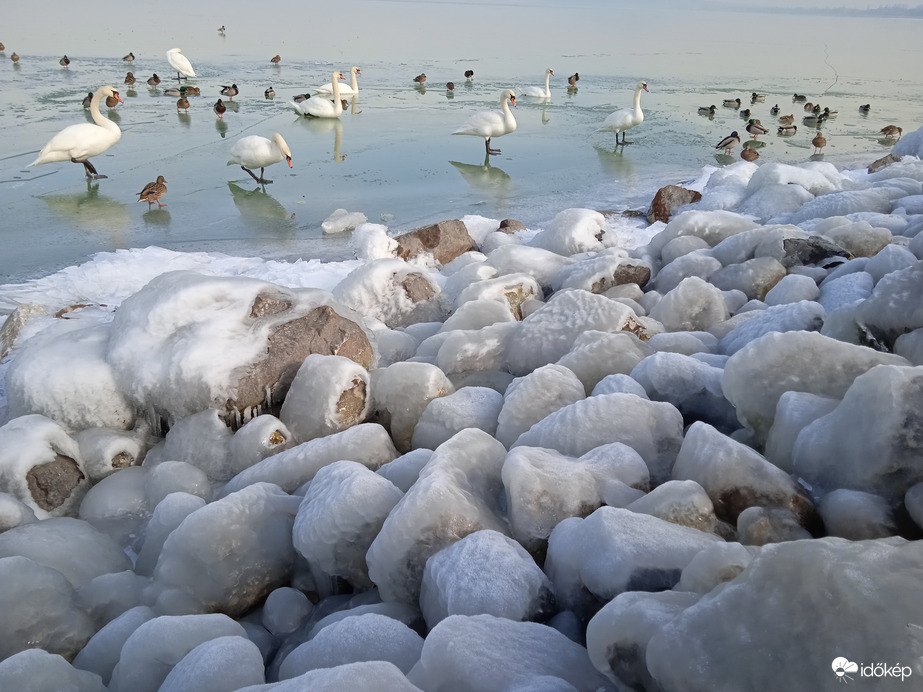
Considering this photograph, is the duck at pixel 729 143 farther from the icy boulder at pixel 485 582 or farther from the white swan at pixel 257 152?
the icy boulder at pixel 485 582

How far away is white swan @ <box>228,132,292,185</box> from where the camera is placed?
8562mm

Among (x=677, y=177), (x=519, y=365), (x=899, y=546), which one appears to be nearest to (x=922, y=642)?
(x=899, y=546)

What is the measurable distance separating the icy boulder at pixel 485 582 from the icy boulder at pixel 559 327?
166cm

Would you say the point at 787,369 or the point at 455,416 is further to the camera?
the point at 455,416

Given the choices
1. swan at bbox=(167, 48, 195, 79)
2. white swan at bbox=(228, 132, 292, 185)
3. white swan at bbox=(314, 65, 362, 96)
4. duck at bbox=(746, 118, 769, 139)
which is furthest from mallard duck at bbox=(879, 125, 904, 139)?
swan at bbox=(167, 48, 195, 79)

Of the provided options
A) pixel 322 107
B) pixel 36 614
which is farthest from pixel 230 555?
pixel 322 107

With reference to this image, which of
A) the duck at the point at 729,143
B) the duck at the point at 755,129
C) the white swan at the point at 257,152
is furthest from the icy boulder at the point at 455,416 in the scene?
the duck at the point at 755,129

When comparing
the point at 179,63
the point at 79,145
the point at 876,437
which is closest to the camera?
the point at 876,437

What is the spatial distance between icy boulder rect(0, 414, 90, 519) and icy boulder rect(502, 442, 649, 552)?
6.59ft

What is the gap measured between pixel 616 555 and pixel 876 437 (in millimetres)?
820

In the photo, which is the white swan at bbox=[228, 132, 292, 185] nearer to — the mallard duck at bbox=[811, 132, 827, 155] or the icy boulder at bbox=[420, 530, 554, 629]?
the icy boulder at bbox=[420, 530, 554, 629]

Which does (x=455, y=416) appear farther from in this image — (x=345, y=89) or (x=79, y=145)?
(x=345, y=89)

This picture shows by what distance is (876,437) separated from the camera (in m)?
1.95

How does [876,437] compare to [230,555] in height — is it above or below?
above
